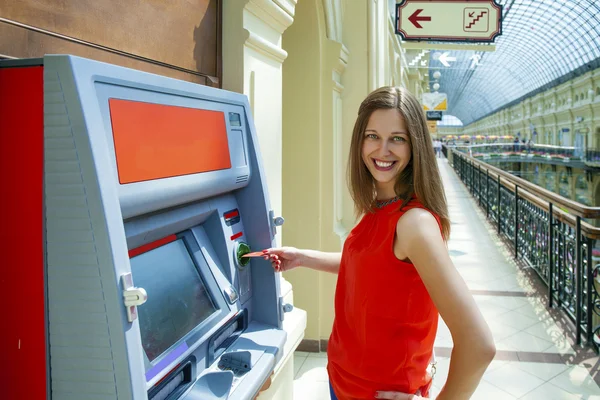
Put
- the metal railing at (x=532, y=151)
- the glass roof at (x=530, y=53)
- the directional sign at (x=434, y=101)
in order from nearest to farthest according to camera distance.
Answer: the directional sign at (x=434, y=101)
the metal railing at (x=532, y=151)
the glass roof at (x=530, y=53)

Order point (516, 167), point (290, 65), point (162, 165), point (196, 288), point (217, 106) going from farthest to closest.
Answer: point (516, 167), point (290, 65), point (217, 106), point (196, 288), point (162, 165)

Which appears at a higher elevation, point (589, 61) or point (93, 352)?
point (589, 61)

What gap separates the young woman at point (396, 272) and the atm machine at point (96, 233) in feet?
1.27

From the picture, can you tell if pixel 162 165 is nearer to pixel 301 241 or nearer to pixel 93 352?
pixel 93 352

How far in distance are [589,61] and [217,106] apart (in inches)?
1786

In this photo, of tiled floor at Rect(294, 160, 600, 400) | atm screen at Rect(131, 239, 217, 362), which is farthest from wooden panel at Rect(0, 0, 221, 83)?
tiled floor at Rect(294, 160, 600, 400)

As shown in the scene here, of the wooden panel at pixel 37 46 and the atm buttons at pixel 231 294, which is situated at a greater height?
the wooden panel at pixel 37 46

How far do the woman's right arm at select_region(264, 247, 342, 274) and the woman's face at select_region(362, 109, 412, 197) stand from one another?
1.57 feet

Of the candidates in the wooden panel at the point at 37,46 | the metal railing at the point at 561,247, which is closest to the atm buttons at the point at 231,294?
the wooden panel at the point at 37,46

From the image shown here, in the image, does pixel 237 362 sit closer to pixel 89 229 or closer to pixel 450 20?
pixel 89 229

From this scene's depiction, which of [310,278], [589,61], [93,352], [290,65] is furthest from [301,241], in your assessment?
[589,61]

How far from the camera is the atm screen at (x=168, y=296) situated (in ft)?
3.58

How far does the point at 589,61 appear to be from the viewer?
38.0 m

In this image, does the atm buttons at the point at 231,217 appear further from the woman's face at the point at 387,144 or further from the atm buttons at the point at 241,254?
the woman's face at the point at 387,144
